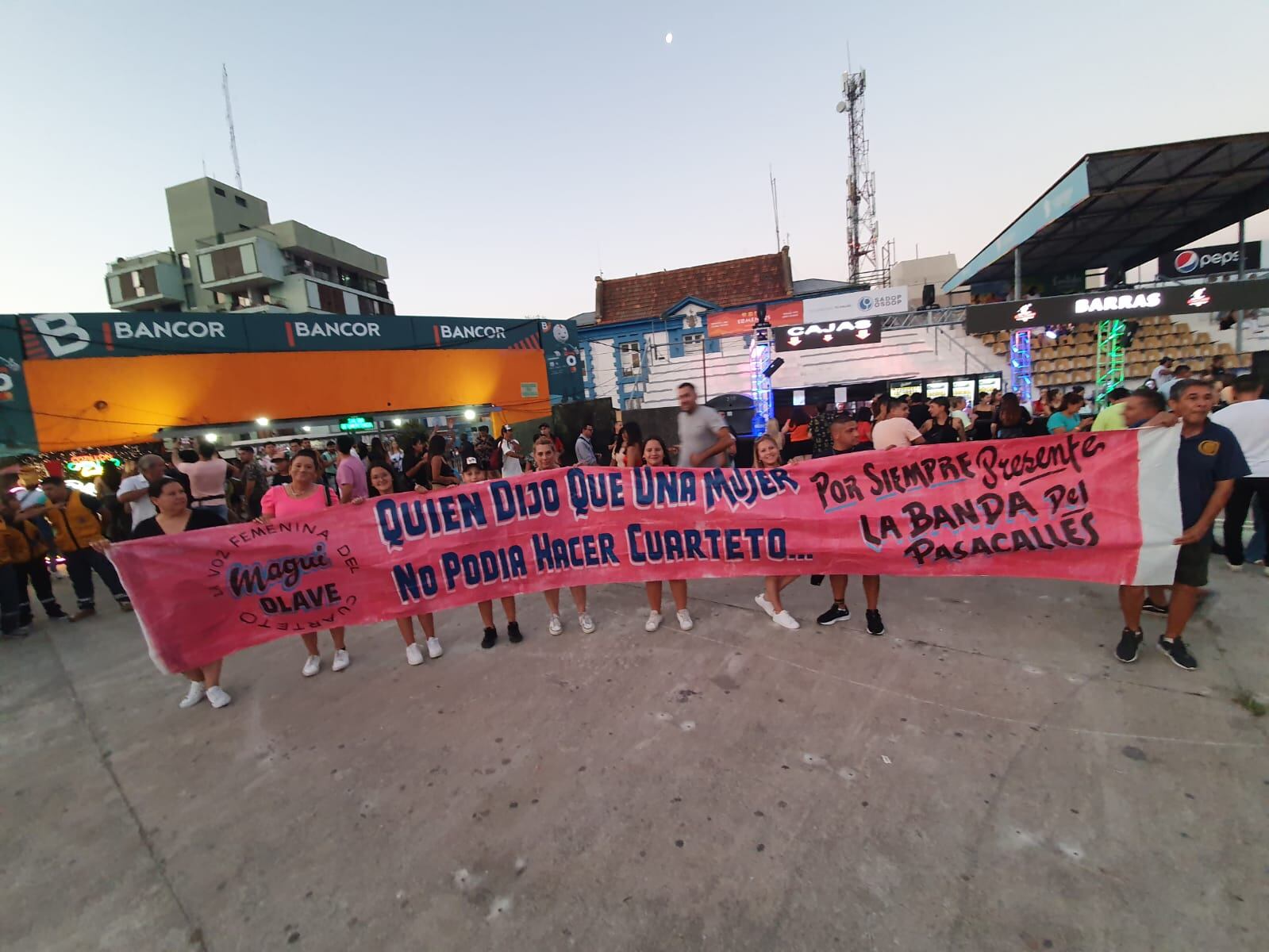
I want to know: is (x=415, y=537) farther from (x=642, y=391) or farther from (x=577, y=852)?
(x=642, y=391)

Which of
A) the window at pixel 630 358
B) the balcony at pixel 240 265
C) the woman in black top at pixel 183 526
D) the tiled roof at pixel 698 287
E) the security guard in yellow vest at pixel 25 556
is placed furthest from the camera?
the balcony at pixel 240 265

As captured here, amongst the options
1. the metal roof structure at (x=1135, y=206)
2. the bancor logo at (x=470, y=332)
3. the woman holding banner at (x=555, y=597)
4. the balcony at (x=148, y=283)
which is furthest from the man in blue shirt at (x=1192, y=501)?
the balcony at (x=148, y=283)

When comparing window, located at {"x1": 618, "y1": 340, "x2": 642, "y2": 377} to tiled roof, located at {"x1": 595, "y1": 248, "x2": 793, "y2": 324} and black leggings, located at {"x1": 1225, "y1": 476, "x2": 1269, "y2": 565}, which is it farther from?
black leggings, located at {"x1": 1225, "y1": 476, "x2": 1269, "y2": 565}

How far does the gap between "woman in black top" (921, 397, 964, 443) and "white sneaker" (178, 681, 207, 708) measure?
7.32 meters

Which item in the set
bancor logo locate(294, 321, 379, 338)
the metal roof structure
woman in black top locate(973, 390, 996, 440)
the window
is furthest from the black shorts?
the window

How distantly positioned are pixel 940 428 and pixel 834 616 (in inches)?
147

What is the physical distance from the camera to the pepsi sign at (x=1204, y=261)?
19.7 metres

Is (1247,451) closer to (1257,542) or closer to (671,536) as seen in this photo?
(1257,542)

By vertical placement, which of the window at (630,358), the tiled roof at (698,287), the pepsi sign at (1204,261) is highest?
the tiled roof at (698,287)

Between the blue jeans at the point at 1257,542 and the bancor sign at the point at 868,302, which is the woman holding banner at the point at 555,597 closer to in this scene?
the blue jeans at the point at 1257,542

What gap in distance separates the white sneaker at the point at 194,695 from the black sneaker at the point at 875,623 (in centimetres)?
499

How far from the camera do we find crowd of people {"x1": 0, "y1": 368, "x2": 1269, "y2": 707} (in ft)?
10.4

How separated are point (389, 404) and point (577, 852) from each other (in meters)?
12.8

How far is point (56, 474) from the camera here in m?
5.91
